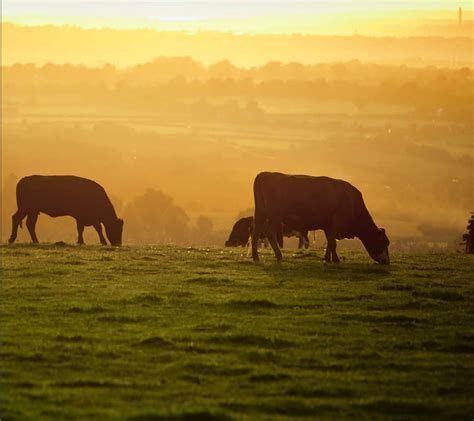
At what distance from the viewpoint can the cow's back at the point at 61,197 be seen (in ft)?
134

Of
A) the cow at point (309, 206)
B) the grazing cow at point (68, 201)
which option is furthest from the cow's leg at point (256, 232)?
the grazing cow at point (68, 201)

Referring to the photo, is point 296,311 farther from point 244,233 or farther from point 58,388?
point 244,233

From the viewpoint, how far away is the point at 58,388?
15555 mm

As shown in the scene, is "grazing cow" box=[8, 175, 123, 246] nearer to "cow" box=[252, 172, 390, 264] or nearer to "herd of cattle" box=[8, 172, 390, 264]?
"herd of cattle" box=[8, 172, 390, 264]

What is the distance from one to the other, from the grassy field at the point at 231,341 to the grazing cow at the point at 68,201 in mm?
11273

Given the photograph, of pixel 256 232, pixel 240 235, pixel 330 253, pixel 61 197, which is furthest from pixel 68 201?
pixel 330 253

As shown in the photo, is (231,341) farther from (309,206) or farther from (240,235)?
(240,235)

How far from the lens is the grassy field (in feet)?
49.3

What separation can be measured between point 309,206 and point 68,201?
1133 centimetres

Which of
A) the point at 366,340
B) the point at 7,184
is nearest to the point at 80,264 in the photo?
the point at 366,340

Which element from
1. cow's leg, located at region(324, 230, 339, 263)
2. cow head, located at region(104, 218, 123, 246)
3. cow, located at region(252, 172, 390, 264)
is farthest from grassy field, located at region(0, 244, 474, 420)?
cow head, located at region(104, 218, 123, 246)

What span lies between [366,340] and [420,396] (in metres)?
3.91

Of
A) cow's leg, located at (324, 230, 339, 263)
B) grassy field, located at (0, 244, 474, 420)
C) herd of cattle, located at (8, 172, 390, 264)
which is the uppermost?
herd of cattle, located at (8, 172, 390, 264)

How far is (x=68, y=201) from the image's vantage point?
4119 centimetres
